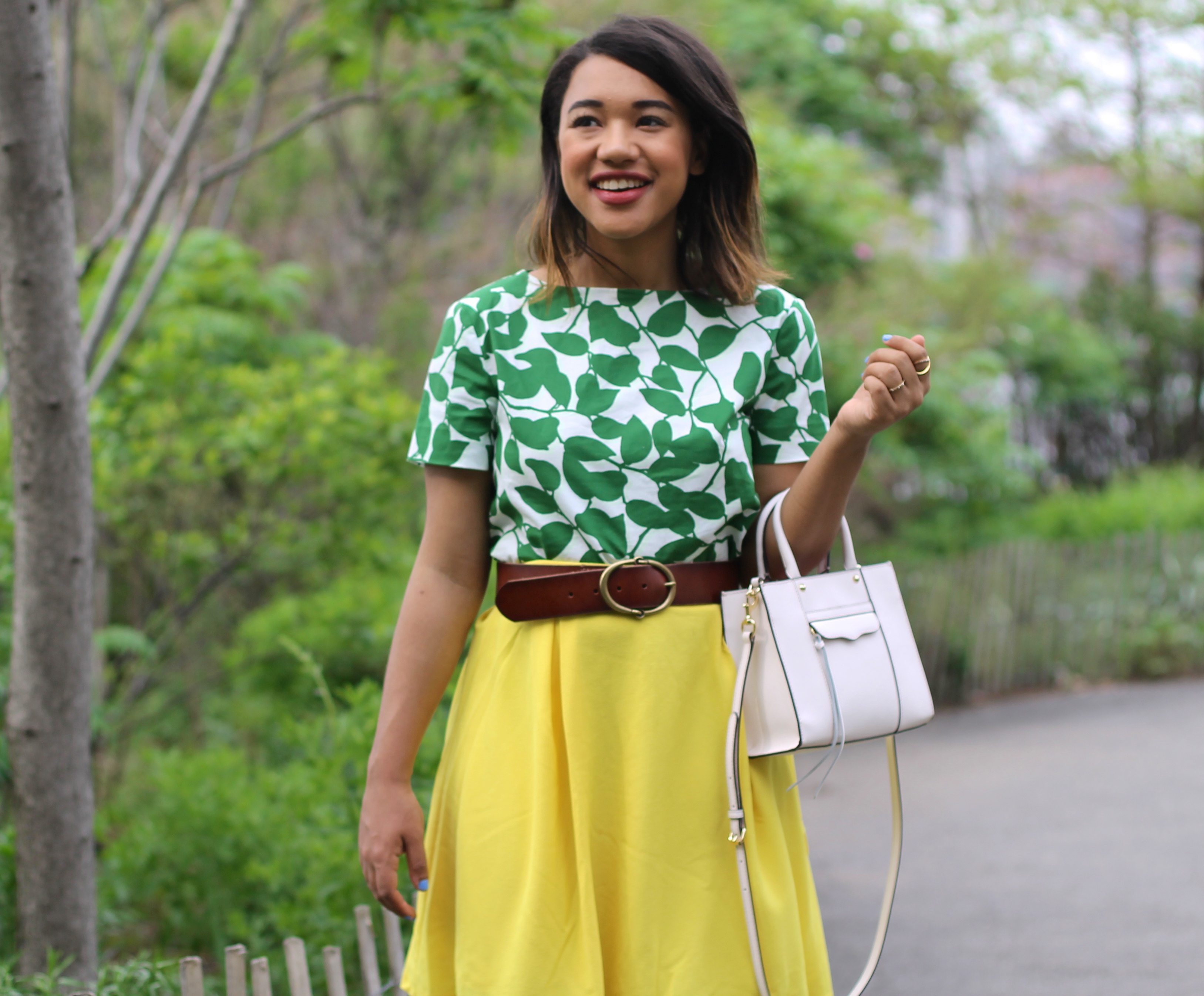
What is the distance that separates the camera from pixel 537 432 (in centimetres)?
169

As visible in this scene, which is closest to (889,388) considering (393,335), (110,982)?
(110,982)

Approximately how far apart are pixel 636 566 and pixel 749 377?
0.32 m

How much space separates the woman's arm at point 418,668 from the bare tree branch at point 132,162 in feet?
6.40

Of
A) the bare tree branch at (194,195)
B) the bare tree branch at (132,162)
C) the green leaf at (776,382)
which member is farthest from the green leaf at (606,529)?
the bare tree branch at (194,195)

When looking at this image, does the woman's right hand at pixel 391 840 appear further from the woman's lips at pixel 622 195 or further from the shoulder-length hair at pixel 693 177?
the woman's lips at pixel 622 195

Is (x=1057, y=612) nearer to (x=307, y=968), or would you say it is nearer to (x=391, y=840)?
(x=307, y=968)

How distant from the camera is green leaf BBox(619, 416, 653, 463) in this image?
167cm

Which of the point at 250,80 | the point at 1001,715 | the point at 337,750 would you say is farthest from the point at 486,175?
the point at 337,750

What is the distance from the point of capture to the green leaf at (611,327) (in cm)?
174

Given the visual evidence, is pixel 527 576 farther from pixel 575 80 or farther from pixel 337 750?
pixel 337 750

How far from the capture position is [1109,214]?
659 inches

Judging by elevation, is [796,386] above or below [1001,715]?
above

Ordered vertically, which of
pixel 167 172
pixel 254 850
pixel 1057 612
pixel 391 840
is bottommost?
pixel 1057 612

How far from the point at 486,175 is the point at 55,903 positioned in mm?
6851
